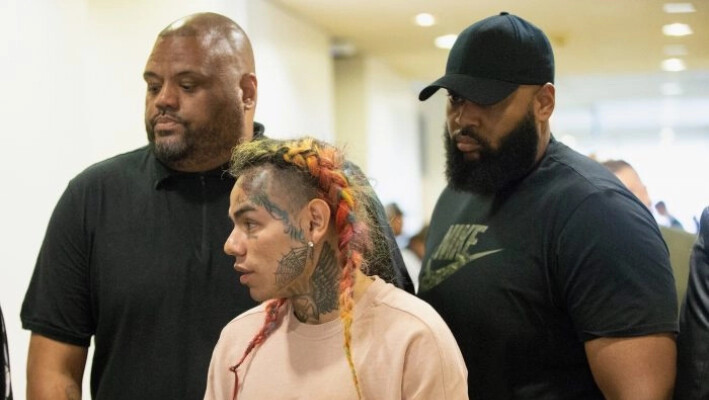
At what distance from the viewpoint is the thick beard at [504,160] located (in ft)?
6.62

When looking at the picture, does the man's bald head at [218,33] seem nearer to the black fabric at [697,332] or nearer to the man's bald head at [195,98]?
the man's bald head at [195,98]

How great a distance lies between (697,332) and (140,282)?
1077 millimetres

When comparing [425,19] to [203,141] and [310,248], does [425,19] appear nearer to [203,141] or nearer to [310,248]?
[203,141]

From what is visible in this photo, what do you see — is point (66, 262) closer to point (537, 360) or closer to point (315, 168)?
point (315, 168)

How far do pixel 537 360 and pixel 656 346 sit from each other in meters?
0.24

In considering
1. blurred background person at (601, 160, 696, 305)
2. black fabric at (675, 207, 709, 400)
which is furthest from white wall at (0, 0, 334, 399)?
black fabric at (675, 207, 709, 400)

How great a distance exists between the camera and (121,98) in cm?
447

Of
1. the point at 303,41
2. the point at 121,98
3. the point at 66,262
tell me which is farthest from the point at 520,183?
the point at 303,41

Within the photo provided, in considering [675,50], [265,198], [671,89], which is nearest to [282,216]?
[265,198]

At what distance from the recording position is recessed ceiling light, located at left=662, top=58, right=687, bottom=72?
9066mm

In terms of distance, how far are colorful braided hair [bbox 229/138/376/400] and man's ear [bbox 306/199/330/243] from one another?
0.02m

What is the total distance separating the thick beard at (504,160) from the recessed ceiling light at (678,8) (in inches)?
190

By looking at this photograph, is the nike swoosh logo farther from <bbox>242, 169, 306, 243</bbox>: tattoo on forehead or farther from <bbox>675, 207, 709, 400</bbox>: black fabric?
<bbox>242, 169, 306, 243</bbox>: tattoo on forehead

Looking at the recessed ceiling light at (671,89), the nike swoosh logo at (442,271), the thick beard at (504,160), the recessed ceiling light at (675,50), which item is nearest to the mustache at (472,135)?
the thick beard at (504,160)
